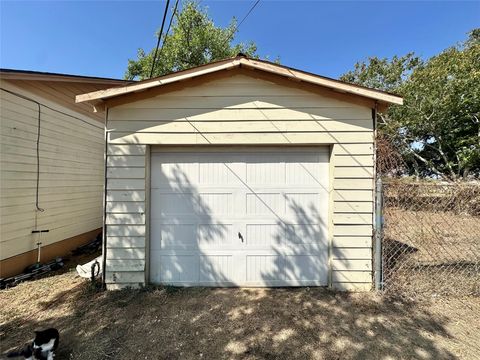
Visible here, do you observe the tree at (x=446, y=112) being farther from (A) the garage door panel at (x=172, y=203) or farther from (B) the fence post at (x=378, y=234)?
(A) the garage door panel at (x=172, y=203)

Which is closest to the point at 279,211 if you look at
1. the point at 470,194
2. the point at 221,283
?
the point at 221,283

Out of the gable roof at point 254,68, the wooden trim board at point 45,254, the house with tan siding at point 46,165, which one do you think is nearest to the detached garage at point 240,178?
the gable roof at point 254,68

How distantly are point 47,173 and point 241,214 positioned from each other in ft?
14.1

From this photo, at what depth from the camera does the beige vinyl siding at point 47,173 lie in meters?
4.23

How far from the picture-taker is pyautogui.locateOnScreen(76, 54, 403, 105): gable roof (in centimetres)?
348

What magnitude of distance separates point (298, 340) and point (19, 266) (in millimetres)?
5069

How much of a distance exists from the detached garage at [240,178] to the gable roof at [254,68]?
0.01 meters

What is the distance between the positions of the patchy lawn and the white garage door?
12.3 inches

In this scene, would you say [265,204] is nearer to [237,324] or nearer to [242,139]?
[242,139]

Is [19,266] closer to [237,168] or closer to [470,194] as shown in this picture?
[237,168]

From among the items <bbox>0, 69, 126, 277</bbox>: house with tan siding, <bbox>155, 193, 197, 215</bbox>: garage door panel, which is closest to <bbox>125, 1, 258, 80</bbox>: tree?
<bbox>0, 69, 126, 277</bbox>: house with tan siding

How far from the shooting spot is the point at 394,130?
1273cm

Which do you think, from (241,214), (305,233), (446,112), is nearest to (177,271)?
(241,214)

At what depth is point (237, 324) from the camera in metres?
2.91
